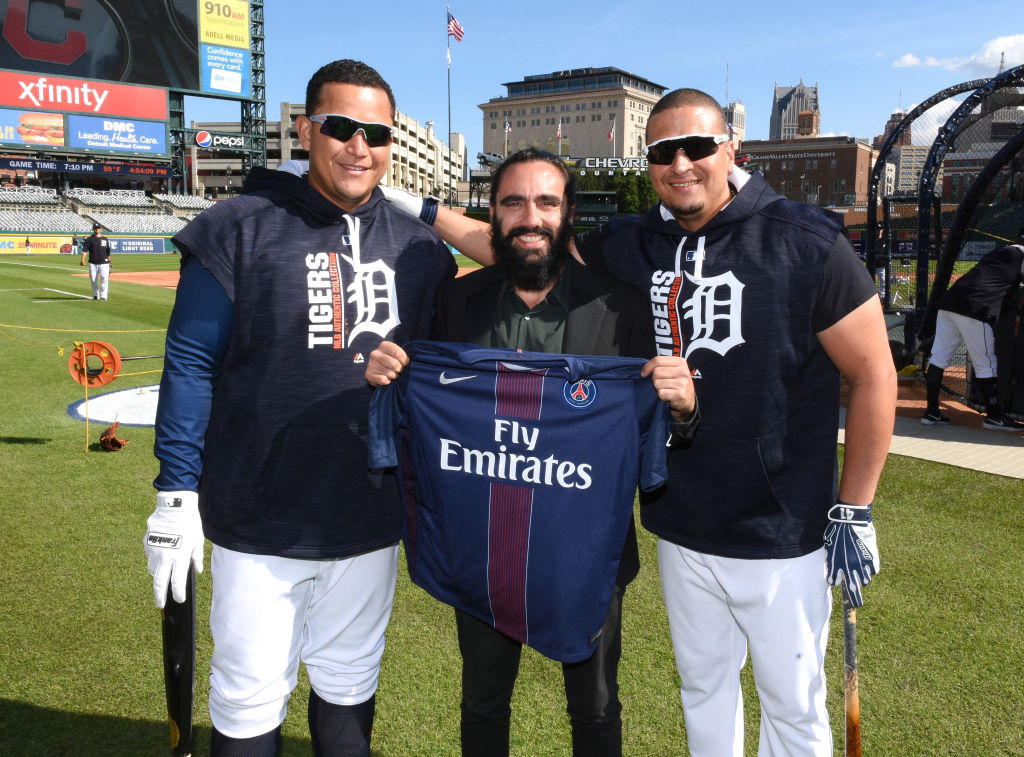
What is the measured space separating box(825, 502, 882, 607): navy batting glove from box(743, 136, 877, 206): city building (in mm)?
122838

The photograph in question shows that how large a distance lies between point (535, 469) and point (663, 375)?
0.51 meters

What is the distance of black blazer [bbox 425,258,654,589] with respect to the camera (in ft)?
8.61

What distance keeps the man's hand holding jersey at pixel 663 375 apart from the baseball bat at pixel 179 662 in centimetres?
122

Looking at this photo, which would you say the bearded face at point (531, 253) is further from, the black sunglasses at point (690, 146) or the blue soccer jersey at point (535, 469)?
the black sunglasses at point (690, 146)

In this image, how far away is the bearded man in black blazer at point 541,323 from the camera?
8.62ft

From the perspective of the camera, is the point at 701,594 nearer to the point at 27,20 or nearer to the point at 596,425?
the point at 596,425

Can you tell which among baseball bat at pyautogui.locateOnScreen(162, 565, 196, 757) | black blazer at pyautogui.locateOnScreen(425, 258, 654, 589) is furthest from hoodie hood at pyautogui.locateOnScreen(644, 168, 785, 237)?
baseball bat at pyautogui.locateOnScreen(162, 565, 196, 757)

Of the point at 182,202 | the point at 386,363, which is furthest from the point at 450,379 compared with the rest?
the point at 182,202

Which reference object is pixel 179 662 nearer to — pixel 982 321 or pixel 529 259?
pixel 529 259

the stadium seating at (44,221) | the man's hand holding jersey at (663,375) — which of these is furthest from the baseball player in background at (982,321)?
the stadium seating at (44,221)

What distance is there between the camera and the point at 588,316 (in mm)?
2627

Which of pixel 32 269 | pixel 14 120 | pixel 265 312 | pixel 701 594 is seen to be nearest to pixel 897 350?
pixel 701 594

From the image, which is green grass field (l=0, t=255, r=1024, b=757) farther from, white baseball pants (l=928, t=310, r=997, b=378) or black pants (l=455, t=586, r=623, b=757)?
white baseball pants (l=928, t=310, r=997, b=378)

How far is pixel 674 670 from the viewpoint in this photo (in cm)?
406
